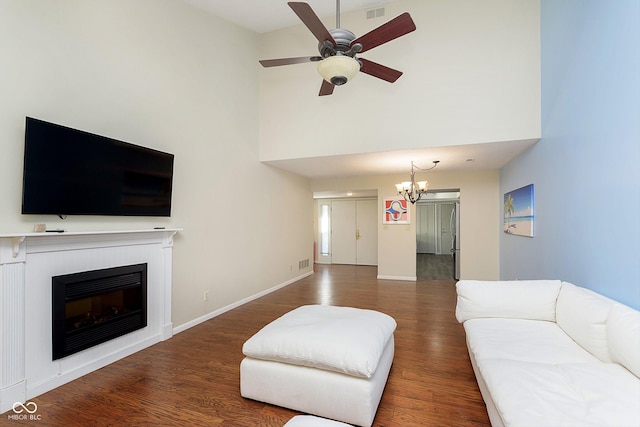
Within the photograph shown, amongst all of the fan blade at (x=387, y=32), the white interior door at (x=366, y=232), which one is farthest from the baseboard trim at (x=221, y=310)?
the fan blade at (x=387, y=32)

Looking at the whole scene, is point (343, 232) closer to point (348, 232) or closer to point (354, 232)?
point (348, 232)

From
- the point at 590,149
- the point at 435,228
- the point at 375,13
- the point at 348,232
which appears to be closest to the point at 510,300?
the point at 590,149

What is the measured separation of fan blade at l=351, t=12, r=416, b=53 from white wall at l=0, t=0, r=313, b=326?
2.41 metres

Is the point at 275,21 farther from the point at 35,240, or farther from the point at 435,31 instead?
the point at 35,240

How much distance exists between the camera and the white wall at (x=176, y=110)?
229cm

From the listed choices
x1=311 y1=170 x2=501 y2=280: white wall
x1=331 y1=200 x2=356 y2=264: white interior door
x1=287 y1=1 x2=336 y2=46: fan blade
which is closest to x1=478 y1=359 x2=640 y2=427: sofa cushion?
x1=287 y1=1 x2=336 y2=46: fan blade

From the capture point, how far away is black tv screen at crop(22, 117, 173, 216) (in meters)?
2.24

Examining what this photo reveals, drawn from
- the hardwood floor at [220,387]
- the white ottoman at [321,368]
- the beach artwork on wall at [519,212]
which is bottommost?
the hardwood floor at [220,387]

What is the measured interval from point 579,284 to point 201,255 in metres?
4.28

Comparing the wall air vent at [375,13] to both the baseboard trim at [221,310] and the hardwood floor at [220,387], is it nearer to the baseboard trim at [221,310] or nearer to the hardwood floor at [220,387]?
the hardwood floor at [220,387]

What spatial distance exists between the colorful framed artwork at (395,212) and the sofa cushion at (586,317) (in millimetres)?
4235

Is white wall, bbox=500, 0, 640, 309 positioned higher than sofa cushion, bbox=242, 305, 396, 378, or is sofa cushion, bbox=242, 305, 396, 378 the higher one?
white wall, bbox=500, 0, 640, 309

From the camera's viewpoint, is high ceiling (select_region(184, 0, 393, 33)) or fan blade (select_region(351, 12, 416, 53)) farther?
high ceiling (select_region(184, 0, 393, 33))

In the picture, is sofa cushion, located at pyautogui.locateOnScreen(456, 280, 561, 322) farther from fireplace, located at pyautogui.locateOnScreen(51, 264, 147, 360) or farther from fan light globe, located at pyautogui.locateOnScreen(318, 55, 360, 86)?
fireplace, located at pyautogui.locateOnScreen(51, 264, 147, 360)
